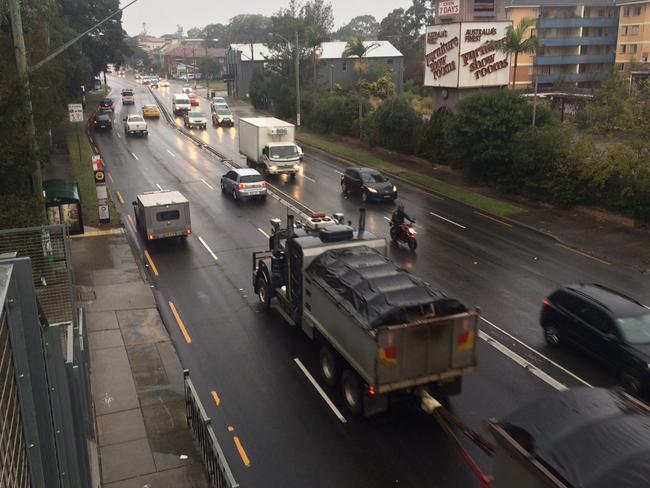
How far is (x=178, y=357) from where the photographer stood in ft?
51.4

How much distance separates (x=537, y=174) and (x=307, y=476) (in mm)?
25201

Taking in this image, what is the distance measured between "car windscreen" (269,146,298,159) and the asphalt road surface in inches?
211

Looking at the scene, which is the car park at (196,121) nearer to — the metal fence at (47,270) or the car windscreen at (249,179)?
the car windscreen at (249,179)

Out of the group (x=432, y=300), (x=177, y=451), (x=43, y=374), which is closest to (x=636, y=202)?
(x=432, y=300)

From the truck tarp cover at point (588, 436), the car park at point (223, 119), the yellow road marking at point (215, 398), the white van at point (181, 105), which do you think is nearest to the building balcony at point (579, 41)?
the car park at point (223, 119)

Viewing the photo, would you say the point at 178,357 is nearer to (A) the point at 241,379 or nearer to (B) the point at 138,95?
(A) the point at 241,379

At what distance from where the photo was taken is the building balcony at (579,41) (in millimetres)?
91000

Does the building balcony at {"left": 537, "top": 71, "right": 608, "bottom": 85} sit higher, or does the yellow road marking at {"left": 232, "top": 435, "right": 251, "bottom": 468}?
the building balcony at {"left": 537, "top": 71, "right": 608, "bottom": 85}

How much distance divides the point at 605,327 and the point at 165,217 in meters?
17.1

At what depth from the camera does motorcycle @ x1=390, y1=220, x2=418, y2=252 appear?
24422mm

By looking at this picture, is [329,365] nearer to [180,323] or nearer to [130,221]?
[180,323]

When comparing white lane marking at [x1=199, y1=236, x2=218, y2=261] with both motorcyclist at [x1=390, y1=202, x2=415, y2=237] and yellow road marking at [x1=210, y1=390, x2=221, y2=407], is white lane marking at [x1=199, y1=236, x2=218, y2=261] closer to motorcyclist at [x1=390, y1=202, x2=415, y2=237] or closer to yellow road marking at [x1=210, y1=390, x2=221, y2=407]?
motorcyclist at [x1=390, y1=202, x2=415, y2=237]

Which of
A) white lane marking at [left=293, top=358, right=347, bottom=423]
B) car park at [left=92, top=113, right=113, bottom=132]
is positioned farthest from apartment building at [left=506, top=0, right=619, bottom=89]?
white lane marking at [left=293, top=358, right=347, bottom=423]

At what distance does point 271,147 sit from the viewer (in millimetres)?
39844
